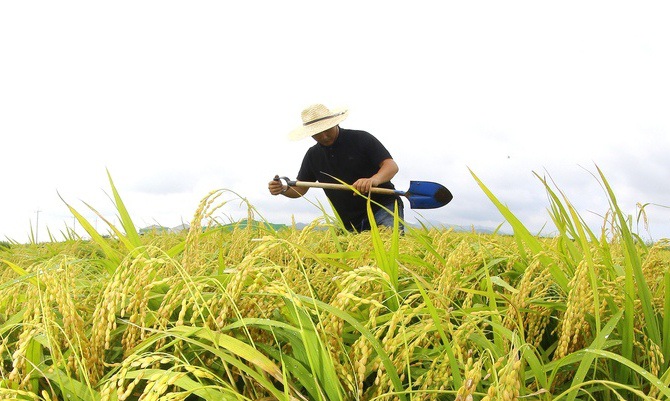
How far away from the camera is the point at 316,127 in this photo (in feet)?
21.5

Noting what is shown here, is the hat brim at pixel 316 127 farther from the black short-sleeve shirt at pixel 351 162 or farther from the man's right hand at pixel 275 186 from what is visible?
the man's right hand at pixel 275 186

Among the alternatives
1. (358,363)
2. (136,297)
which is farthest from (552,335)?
(136,297)

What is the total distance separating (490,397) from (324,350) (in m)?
0.33

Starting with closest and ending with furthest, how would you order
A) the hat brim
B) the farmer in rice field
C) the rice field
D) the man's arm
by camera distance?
the rice field
the man's arm
the hat brim
the farmer in rice field

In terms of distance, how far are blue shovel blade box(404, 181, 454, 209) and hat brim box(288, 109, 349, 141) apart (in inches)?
45.6

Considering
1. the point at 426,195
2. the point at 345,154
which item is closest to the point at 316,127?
the point at 345,154

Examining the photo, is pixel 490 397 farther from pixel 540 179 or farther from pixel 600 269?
pixel 600 269

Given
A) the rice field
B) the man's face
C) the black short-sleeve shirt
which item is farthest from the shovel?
the rice field

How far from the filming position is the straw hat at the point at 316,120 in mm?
6549

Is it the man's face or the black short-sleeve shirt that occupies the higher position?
the man's face

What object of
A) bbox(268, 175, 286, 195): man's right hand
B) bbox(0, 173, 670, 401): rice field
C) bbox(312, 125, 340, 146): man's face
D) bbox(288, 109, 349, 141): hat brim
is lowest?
bbox(0, 173, 670, 401): rice field

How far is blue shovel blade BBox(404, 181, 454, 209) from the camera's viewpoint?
6.56 metres

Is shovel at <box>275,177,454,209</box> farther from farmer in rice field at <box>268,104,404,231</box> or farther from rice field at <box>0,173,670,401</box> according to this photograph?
rice field at <box>0,173,670,401</box>

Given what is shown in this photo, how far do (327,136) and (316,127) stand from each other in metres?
0.27
